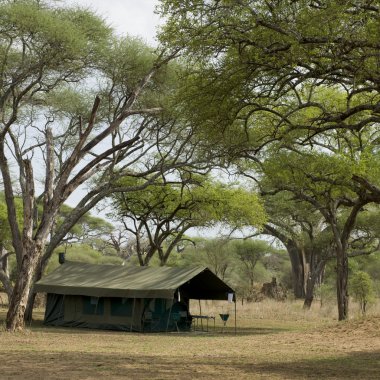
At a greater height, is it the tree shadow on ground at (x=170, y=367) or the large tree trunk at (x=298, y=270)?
the large tree trunk at (x=298, y=270)

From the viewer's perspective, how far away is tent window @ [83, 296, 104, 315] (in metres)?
23.4

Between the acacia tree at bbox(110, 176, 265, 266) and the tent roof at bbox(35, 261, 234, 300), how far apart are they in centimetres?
474

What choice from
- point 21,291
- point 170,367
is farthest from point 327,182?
point 170,367

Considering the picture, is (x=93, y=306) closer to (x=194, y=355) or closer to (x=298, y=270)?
(x=194, y=355)

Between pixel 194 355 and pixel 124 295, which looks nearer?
pixel 194 355

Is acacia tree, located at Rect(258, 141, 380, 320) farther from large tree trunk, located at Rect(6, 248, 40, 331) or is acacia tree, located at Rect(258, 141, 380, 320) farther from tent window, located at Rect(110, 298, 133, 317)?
large tree trunk, located at Rect(6, 248, 40, 331)

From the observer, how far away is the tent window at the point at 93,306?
76.6ft

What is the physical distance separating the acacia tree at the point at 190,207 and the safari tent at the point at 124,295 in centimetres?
509

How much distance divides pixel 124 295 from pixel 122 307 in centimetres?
111

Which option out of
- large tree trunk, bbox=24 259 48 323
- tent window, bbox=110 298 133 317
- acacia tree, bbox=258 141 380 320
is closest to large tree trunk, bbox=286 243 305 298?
acacia tree, bbox=258 141 380 320

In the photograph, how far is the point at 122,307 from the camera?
2303 centimetres

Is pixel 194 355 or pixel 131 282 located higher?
pixel 131 282

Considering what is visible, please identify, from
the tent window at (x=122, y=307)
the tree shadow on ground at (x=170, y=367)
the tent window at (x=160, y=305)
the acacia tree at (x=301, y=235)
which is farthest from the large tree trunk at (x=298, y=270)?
the tree shadow on ground at (x=170, y=367)

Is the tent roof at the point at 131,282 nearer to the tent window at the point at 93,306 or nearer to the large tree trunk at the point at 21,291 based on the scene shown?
the tent window at the point at 93,306
